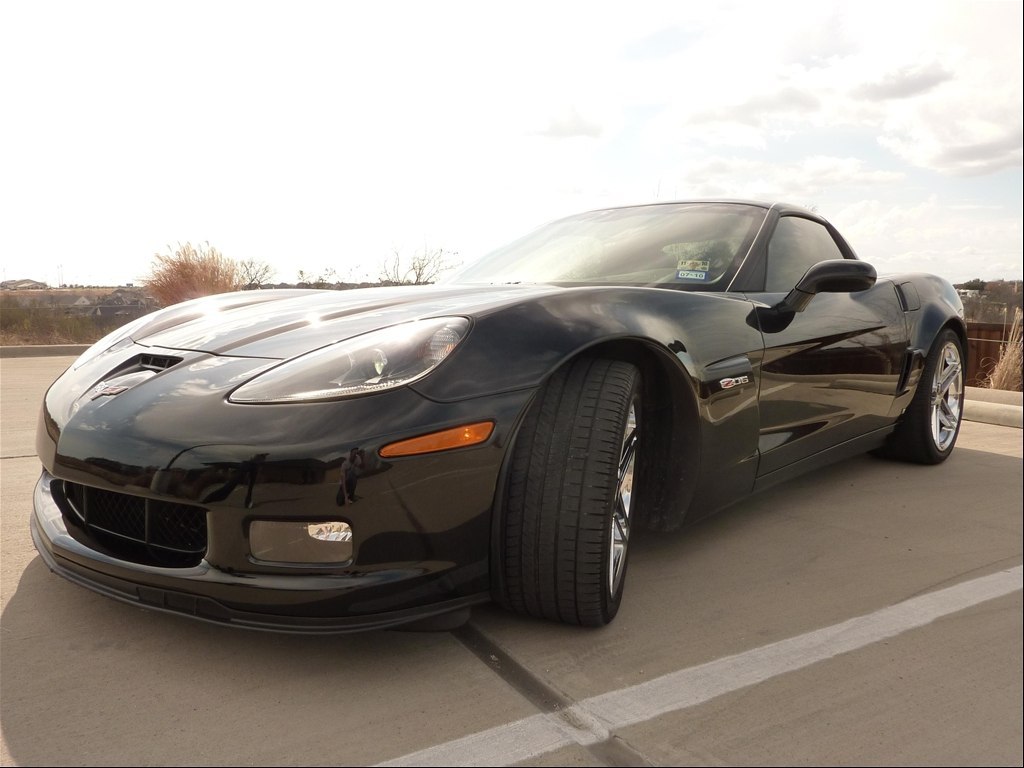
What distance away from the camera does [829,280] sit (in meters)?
2.84

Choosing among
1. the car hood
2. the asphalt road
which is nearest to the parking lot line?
the asphalt road

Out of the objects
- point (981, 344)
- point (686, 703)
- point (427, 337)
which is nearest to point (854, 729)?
point (686, 703)

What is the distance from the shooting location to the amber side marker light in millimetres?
1751

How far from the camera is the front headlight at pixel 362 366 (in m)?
1.82

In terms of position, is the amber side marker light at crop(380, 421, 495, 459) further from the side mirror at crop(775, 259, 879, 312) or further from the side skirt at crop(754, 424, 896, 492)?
the side mirror at crop(775, 259, 879, 312)

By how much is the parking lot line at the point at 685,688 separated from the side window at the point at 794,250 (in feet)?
3.88

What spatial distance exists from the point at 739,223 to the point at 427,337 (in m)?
1.65

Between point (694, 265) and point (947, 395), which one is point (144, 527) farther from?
point (947, 395)

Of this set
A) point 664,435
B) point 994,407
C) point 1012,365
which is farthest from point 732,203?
point 1012,365

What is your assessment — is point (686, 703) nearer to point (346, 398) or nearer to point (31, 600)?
point (346, 398)

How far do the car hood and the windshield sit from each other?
0.53 metres

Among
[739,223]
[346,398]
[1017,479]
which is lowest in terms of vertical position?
[1017,479]

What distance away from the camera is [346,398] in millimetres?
1786

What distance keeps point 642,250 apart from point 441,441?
4.83 ft
